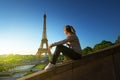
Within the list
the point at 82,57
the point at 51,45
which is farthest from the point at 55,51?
the point at 82,57

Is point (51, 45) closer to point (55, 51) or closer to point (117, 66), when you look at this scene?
point (55, 51)

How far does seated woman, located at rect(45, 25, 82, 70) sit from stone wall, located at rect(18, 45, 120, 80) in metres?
0.18

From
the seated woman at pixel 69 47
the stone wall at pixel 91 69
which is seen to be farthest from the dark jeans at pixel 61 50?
the stone wall at pixel 91 69

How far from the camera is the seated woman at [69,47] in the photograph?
5348 mm

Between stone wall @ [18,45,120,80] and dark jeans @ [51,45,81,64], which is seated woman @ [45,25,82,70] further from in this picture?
stone wall @ [18,45,120,80]

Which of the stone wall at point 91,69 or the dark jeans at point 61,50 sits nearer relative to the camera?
the dark jeans at point 61,50

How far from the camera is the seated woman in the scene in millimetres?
5348

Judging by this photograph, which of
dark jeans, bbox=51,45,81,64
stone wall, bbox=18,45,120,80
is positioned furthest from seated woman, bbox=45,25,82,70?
stone wall, bbox=18,45,120,80

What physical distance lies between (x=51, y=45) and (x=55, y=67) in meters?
0.63

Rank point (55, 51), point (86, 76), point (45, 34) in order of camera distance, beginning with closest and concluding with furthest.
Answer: point (55, 51) → point (86, 76) → point (45, 34)

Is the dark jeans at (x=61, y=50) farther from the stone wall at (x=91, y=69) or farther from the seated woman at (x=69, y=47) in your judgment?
the stone wall at (x=91, y=69)

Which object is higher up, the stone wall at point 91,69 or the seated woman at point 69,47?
the seated woman at point 69,47

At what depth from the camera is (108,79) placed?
5.70m

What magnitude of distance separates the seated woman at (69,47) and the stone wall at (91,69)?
18cm
